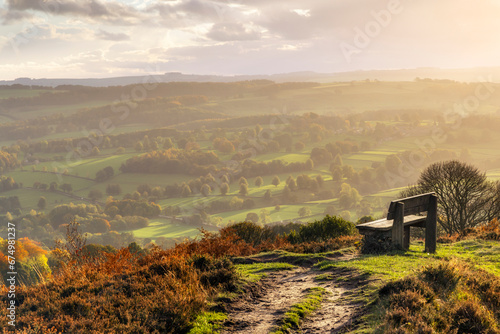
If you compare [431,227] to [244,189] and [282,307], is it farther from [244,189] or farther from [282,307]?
[244,189]

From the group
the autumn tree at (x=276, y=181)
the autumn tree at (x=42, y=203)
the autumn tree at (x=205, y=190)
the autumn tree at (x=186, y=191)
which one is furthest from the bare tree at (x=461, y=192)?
the autumn tree at (x=42, y=203)

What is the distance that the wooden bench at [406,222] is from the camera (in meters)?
9.97

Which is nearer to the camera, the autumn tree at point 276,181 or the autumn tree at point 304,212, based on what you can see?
the autumn tree at point 304,212

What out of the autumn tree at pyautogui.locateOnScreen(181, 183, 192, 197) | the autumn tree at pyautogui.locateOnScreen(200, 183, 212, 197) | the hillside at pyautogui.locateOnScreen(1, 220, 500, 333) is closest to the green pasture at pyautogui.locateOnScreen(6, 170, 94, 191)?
the autumn tree at pyautogui.locateOnScreen(181, 183, 192, 197)

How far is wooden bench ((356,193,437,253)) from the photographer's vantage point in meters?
9.97

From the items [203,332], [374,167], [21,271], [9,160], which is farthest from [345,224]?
[9,160]

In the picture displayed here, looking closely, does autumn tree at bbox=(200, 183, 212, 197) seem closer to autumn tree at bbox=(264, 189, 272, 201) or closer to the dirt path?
autumn tree at bbox=(264, 189, 272, 201)

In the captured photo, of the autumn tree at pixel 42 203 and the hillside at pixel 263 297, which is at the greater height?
the hillside at pixel 263 297

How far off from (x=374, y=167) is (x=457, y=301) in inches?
5994

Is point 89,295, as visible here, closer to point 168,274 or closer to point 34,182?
point 168,274

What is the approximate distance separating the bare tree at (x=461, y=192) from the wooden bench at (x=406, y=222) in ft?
41.4

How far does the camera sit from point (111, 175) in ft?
494

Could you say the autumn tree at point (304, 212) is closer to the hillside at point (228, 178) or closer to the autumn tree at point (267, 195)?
the hillside at point (228, 178)


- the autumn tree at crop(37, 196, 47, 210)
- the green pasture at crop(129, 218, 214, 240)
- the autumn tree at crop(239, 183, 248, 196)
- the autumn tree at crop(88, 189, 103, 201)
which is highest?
the autumn tree at crop(239, 183, 248, 196)
